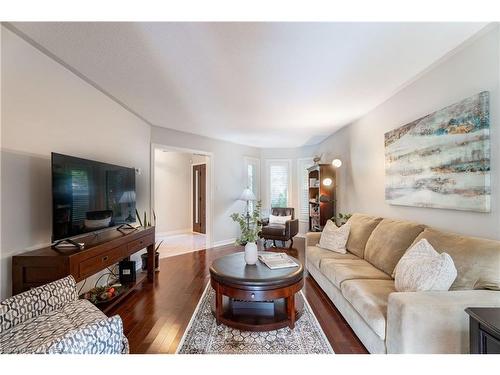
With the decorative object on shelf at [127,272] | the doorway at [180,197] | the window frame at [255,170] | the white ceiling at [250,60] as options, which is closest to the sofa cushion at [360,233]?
Answer: the white ceiling at [250,60]

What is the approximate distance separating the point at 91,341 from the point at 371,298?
1.83m

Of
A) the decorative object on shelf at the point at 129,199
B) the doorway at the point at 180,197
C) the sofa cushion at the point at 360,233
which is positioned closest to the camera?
the sofa cushion at the point at 360,233

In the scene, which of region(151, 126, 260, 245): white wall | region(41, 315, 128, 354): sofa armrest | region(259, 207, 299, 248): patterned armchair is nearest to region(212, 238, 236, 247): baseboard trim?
region(151, 126, 260, 245): white wall

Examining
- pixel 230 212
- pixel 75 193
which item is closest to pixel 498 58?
pixel 75 193

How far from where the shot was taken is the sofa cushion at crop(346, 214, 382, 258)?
289cm

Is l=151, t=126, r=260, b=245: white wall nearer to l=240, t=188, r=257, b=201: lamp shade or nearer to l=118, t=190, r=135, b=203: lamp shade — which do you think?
l=240, t=188, r=257, b=201: lamp shade

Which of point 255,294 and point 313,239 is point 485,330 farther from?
point 313,239

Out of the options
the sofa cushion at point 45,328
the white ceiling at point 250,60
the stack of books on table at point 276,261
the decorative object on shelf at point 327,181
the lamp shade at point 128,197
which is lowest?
the stack of books on table at point 276,261

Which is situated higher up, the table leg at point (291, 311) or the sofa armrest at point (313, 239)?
the sofa armrest at point (313, 239)

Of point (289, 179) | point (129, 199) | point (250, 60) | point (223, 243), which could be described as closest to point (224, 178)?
point (223, 243)

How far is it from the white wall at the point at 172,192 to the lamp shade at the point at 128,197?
3220 mm

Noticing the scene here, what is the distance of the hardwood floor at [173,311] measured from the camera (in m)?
1.89

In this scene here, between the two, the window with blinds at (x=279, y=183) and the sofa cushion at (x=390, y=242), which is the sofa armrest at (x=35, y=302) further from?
the window with blinds at (x=279, y=183)
